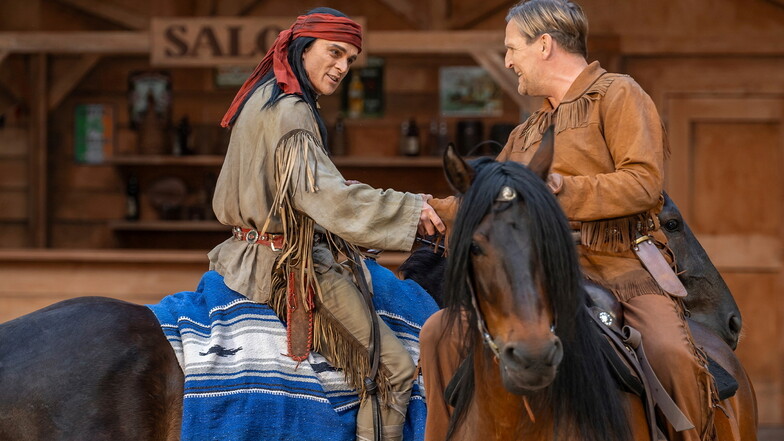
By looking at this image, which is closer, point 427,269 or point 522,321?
point 522,321

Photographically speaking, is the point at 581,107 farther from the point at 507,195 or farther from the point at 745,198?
the point at 745,198

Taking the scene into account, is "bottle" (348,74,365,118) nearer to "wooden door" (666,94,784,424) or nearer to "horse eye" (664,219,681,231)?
"wooden door" (666,94,784,424)

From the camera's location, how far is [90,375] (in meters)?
3.32

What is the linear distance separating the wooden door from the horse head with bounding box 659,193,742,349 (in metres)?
4.18

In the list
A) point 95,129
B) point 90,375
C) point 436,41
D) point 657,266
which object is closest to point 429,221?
point 657,266

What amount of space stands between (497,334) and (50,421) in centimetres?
162

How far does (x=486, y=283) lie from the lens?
2.39 m

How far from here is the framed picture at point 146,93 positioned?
9.02 m

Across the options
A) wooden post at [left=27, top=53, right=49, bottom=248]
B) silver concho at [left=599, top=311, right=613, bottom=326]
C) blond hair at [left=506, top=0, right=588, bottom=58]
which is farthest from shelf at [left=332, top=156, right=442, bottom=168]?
silver concho at [left=599, top=311, right=613, bottom=326]

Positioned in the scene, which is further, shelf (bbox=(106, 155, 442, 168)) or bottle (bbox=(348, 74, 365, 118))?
bottle (bbox=(348, 74, 365, 118))

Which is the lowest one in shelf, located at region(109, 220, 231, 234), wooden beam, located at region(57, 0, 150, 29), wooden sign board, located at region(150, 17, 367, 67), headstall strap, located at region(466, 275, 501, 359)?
shelf, located at region(109, 220, 231, 234)

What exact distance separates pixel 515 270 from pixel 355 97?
261 inches

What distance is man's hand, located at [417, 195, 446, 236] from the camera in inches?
Result: 128

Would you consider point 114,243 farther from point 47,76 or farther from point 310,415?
point 310,415
